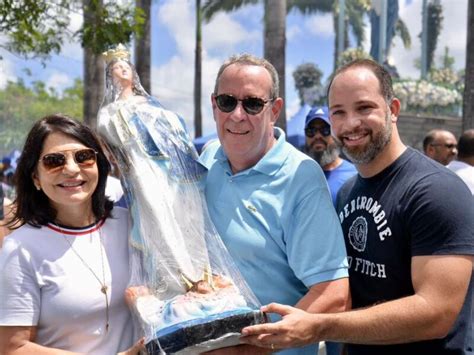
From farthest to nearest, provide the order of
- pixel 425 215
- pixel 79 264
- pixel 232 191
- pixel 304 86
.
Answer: pixel 304 86 → pixel 232 191 → pixel 79 264 → pixel 425 215

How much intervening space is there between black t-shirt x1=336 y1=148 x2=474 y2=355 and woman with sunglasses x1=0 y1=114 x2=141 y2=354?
928 millimetres

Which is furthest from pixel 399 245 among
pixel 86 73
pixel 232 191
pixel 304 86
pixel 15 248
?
pixel 304 86

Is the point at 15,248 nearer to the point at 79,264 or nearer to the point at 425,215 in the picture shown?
the point at 79,264

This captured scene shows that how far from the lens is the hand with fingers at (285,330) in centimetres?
216

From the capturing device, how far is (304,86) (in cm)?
3288

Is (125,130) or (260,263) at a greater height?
(125,130)

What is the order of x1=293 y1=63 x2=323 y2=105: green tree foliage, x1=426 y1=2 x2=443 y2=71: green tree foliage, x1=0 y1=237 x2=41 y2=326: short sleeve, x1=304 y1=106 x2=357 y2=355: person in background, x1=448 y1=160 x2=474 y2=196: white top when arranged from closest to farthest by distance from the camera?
x1=0 y1=237 x2=41 y2=326: short sleeve
x1=304 y1=106 x2=357 y2=355: person in background
x1=448 y1=160 x2=474 y2=196: white top
x1=293 y1=63 x2=323 y2=105: green tree foliage
x1=426 y1=2 x2=443 y2=71: green tree foliage

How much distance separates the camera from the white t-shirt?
Result: 240 centimetres

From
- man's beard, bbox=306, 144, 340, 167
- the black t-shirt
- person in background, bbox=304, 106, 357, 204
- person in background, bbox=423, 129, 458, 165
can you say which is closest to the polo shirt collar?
the black t-shirt

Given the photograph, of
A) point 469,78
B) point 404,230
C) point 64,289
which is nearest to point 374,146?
point 404,230

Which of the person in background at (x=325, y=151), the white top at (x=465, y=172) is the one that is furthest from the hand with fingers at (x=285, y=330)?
the white top at (x=465, y=172)

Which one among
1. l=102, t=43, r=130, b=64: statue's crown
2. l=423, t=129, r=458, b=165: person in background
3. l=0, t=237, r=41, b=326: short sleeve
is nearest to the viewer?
l=0, t=237, r=41, b=326: short sleeve

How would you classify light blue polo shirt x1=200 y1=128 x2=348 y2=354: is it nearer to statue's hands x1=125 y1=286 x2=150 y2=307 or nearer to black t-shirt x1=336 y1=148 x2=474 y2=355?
black t-shirt x1=336 y1=148 x2=474 y2=355

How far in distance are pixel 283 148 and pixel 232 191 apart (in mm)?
283
